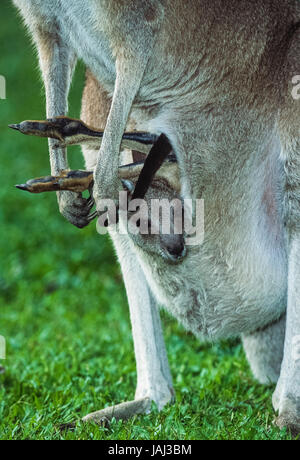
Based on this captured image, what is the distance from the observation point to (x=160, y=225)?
2.71 meters

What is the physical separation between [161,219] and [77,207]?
1.00 feet

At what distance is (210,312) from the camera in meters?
2.87

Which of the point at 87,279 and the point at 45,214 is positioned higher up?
the point at 45,214

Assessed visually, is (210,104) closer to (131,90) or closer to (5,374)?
(131,90)

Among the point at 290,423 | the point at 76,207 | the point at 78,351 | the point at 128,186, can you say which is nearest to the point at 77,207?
the point at 76,207

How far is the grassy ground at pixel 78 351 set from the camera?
2725 mm

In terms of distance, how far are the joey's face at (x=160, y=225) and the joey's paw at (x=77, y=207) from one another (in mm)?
147

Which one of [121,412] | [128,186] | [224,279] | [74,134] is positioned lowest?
[121,412]

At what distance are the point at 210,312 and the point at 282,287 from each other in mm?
288

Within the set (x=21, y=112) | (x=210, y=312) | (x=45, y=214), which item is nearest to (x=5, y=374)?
(x=210, y=312)

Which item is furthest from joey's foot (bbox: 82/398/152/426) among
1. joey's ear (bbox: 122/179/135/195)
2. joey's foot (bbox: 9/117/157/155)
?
joey's foot (bbox: 9/117/157/155)

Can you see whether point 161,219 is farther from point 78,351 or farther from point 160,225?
point 78,351

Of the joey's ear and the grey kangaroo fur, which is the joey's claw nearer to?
the grey kangaroo fur

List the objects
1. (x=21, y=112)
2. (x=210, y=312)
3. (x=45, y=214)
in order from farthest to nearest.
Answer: (x=21, y=112) < (x=45, y=214) < (x=210, y=312)
